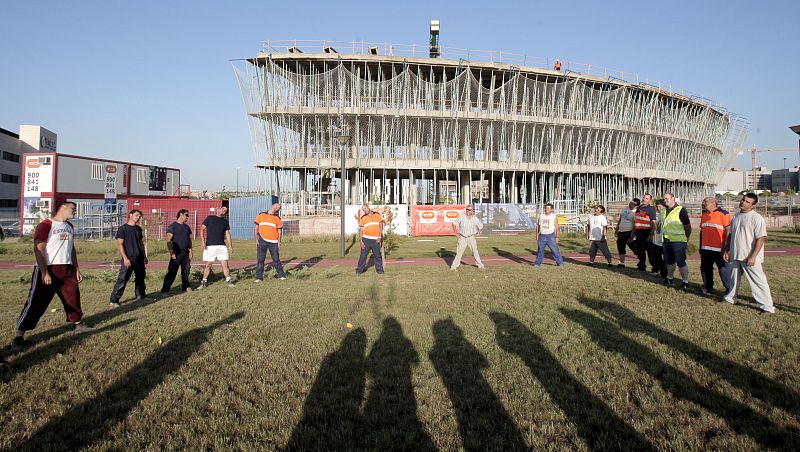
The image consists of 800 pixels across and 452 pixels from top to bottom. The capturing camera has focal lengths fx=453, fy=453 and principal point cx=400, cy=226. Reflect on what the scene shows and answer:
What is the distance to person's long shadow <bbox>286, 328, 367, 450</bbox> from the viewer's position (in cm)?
303

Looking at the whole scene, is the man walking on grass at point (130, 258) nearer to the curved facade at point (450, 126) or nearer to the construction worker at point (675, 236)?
the construction worker at point (675, 236)

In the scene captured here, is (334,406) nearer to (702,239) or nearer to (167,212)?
(702,239)

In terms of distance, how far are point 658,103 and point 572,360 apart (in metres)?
47.8

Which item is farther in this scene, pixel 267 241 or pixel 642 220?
pixel 642 220

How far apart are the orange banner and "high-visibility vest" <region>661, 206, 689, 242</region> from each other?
61.6 feet

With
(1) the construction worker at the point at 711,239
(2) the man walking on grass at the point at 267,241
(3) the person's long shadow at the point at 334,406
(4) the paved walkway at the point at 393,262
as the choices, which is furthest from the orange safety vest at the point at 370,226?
(1) the construction worker at the point at 711,239

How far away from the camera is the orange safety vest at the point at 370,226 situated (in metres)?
11.0

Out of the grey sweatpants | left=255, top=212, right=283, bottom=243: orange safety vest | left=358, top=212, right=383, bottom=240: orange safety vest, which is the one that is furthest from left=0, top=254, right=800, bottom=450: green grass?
left=358, top=212, right=383, bottom=240: orange safety vest

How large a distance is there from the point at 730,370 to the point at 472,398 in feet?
8.18

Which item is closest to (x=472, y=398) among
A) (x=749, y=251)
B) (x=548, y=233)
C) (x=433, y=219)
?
(x=749, y=251)

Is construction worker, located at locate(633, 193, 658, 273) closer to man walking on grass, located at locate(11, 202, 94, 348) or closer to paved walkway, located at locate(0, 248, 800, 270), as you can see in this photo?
paved walkway, located at locate(0, 248, 800, 270)

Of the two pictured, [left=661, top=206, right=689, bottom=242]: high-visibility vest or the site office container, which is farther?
the site office container

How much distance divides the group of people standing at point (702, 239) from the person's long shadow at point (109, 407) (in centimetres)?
769

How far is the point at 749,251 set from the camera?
6.78 m
